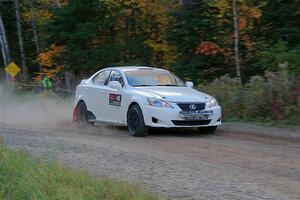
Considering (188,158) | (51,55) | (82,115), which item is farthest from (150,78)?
(51,55)

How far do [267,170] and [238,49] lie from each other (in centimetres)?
1468

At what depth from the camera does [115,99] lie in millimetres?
→ 14562

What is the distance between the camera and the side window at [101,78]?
15548mm

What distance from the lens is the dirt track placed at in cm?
788

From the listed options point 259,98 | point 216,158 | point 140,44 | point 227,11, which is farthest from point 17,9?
point 216,158

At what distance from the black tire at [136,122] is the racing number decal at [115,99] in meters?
0.53

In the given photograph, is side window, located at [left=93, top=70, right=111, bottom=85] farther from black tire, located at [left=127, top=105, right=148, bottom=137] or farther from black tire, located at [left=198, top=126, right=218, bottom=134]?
black tire, located at [left=198, top=126, right=218, bottom=134]

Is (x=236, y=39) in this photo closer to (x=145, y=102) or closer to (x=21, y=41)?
(x=145, y=102)

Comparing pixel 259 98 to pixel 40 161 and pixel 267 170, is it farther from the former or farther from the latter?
pixel 40 161

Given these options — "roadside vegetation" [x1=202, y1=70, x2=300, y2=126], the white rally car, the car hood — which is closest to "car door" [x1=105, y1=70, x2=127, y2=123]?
the white rally car

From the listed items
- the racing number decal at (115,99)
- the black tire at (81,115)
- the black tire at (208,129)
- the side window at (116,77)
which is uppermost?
the side window at (116,77)

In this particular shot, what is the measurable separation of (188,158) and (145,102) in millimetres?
3363

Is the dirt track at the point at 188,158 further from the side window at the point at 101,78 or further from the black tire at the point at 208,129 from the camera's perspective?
the side window at the point at 101,78

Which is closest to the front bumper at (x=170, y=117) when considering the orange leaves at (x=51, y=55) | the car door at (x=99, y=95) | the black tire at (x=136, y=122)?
the black tire at (x=136, y=122)
